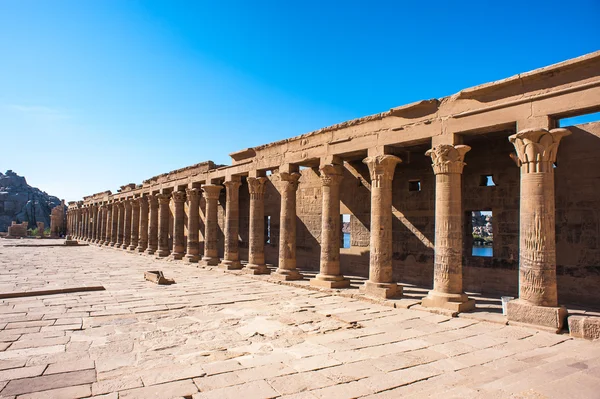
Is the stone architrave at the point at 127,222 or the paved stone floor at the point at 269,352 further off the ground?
the stone architrave at the point at 127,222

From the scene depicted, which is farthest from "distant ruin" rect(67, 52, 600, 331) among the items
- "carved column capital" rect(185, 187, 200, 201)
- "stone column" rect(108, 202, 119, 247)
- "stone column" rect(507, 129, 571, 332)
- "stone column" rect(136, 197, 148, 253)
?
"stone column" rect(108, 202, 119, 247)

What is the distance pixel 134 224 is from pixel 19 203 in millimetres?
59150

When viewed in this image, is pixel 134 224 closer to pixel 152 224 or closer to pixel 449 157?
pixel 152 224

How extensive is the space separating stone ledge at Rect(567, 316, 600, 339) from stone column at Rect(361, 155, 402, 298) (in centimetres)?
457

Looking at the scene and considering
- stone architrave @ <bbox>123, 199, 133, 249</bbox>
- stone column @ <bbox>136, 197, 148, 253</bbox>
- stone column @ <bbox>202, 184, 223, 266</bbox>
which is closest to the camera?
stone column @ <bbox>202, 184, 223, 266</bbox>

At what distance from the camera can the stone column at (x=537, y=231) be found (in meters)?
8.37

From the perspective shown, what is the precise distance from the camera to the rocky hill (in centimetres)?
7269

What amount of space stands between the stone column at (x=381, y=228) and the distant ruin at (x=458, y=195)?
0.10 ft

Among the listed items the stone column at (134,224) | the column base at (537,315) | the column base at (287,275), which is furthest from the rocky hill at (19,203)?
the column base at (537,315)

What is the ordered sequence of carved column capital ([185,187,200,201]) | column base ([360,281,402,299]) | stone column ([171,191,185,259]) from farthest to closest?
stone column ([171,191,185,259])
carved column capital ([185,187,200,201])
column base ([360,281,402,299])

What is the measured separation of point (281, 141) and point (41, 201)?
267 feet

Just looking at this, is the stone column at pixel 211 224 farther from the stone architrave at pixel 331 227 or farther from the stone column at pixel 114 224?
the stone column at pixel 114 224

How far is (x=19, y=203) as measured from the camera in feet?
244

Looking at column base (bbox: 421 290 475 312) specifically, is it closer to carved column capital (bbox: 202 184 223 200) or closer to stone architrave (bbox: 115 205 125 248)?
carved column capital (bbox: 202 184 223 200)
